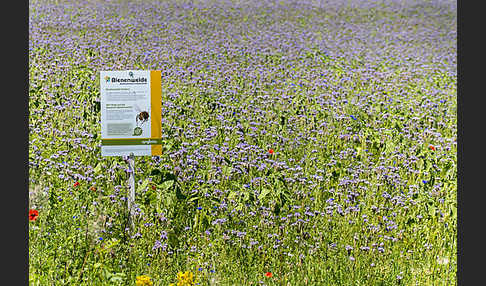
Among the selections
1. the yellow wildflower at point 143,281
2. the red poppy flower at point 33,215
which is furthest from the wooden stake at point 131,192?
the red poppy flower at point 33,215

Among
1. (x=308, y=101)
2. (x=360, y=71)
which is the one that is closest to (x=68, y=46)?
(x=308, y=101)

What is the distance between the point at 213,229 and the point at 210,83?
1.75m

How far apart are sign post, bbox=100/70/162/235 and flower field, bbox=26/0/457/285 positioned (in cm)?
32

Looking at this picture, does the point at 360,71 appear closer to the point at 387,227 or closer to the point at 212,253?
the point at 387,227

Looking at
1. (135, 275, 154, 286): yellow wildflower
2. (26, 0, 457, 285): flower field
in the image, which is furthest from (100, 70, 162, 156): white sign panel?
(135, 275, 154, 286): yellow wildflower

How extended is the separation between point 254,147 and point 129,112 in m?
1.31

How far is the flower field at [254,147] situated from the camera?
507 cm

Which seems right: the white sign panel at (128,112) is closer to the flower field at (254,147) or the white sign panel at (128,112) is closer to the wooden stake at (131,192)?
the wooden stake at (131,192)

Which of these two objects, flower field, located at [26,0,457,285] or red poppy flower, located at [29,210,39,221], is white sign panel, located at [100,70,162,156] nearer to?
flower field, located at [26,0,457,285]

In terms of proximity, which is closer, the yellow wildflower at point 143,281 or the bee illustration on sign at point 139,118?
the yellow wildflower at point 143,281

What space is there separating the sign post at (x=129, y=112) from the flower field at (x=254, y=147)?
1.05 feet

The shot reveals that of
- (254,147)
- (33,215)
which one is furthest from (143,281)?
(254,147)

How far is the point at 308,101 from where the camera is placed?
6082mm

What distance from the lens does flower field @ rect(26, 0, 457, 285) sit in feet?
16.6
